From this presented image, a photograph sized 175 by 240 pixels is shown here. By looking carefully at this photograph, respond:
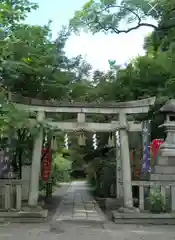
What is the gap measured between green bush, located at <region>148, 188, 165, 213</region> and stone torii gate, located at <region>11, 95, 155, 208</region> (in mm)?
718

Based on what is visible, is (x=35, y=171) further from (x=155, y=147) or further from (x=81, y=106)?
(x=155, y=147)

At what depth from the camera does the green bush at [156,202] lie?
11.4 m

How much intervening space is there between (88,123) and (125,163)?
1789 mm

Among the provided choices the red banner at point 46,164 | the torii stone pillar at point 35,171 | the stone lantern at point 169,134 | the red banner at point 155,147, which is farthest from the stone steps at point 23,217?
the red banner at point 46,164

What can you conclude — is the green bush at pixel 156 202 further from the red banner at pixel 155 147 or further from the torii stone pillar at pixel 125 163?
the red banner at pixel 155 147

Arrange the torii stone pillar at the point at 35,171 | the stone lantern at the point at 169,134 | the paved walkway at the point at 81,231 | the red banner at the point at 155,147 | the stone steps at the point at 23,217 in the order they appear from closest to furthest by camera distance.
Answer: the paved walkway at the point at 81,231, the stone steps at the point at 23,217, the torii stone pillar at the point at 35,171, the stone lantern at the point at 169,134, the red banner at the point at 155,147

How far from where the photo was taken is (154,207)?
37.6 ft

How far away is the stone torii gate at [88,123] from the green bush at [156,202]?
72 centimetres

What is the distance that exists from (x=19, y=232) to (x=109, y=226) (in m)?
2.60

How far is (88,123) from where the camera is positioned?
12.2 metres

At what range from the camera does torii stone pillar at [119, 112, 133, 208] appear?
11953 mm

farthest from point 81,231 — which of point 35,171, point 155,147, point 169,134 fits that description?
point 169,134

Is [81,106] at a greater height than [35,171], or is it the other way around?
[81,106]

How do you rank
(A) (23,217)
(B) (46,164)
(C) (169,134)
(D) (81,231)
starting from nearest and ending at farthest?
(D) (81,231), (A) (23,217), (C) (169,134), (B) (46,164)
